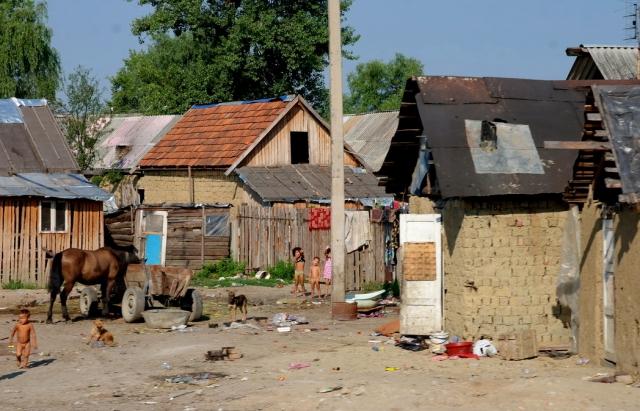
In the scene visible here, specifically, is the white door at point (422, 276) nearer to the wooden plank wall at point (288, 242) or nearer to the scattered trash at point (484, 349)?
the scattered trash at point (484, 349)

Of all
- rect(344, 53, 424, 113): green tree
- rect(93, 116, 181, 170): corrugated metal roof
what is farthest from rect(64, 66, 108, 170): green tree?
rect(344, 53, 424, 113): green tree

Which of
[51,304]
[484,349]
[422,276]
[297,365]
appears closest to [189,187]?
[51,304]

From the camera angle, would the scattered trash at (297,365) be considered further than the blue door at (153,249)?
No

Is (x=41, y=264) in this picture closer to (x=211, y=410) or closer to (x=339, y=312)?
(x=339, y=312)

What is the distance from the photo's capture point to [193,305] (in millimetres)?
22859

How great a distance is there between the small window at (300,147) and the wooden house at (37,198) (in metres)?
9.40

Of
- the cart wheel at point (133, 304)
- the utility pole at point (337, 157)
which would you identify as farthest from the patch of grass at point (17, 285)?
the utility pole at point (337, 157)

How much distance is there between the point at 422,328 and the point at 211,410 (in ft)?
19.6

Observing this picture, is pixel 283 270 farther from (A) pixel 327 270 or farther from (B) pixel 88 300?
(B) pixel 88 300

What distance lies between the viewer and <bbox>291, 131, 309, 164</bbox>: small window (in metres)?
39.5

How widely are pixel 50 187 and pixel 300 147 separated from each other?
453 inches

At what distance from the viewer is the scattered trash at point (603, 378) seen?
47.2 ft

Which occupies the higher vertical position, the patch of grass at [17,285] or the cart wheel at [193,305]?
the patch of grass at [17,285]

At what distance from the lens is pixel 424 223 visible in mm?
19094
